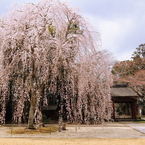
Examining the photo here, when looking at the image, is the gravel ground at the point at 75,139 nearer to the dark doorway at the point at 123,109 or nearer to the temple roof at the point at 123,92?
the temple roof at the point at 123,92

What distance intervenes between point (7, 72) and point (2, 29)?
5.44ft

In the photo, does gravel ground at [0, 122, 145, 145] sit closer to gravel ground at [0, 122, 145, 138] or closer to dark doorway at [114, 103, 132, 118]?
gravel ground at [0, 122, 145, 138]

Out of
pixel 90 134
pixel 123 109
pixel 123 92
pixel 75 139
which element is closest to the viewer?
pixel 75 139

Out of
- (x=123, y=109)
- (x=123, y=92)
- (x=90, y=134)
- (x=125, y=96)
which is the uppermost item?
(x=123, y=92)

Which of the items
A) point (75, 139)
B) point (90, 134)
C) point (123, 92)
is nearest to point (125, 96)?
point (123, 92)

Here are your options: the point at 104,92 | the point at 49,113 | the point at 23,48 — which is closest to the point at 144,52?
the point at 49,113

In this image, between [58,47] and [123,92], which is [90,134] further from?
[123,92]

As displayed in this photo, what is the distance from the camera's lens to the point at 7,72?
23.0 ft

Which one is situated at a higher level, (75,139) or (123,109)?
(123,109)

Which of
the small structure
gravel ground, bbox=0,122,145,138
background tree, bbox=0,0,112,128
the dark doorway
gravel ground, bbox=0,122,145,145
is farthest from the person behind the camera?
the dark doorway

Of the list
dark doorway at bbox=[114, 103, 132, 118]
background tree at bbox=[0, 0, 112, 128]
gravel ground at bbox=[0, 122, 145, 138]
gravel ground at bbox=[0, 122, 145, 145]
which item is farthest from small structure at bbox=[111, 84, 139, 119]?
background tree at bbox=[0, 0, 112, 128]

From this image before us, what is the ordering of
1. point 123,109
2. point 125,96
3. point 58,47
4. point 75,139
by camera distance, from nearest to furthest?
1. point 75,139
2. point 58,47
3. point 125,96
4. point 123,109

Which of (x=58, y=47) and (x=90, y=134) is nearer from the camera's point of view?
(x=58, y=47)

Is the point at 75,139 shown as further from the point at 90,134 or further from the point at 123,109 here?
the point at 123,109
